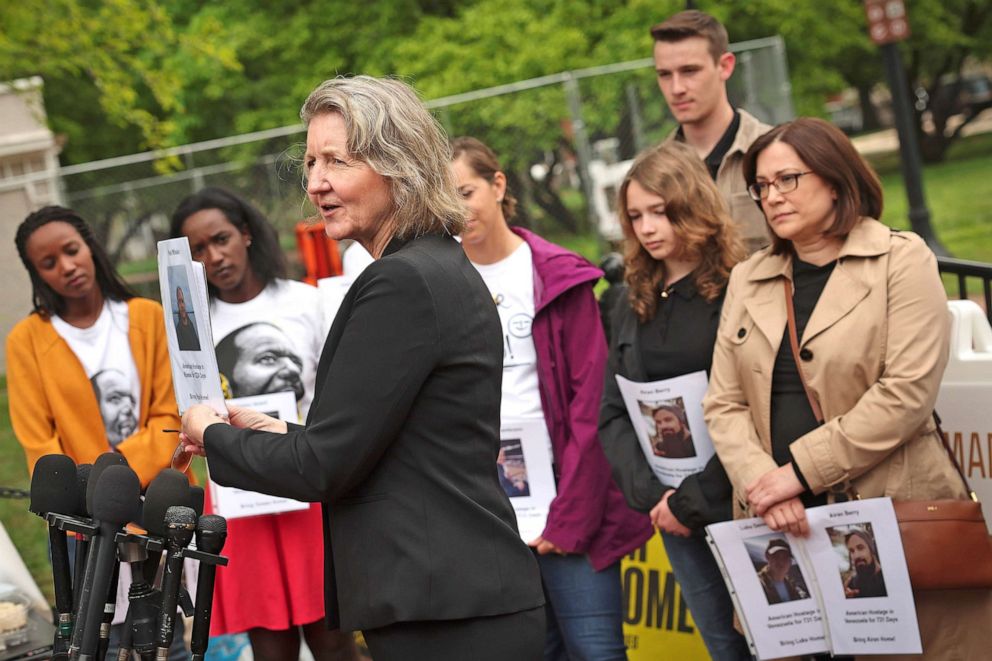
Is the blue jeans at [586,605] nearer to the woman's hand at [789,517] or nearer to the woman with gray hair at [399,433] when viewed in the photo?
the woman's hand at [789,517]

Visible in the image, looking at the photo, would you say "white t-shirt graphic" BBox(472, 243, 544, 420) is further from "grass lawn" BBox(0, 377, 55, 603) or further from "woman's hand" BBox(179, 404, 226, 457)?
"grass lawn" BBox(0, 377, 55, 603)

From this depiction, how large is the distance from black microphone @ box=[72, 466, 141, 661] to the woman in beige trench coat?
2069 mm

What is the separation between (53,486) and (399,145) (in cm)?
114

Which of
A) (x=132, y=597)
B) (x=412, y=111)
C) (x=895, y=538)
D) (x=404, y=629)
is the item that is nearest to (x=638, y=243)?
(x=895, y=538)

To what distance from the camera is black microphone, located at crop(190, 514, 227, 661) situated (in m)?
2.73


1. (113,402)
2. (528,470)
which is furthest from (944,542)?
(113,402)

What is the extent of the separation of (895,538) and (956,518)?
0.18m

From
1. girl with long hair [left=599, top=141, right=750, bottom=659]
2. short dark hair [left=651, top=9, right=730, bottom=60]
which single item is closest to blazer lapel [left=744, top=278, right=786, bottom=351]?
girl with long hair [left=599, top=141, right=750, bottom=659]

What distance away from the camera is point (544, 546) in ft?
15.1

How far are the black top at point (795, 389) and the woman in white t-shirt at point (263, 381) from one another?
1.81 m

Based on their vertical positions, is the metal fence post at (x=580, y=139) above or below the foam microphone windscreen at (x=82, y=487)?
above

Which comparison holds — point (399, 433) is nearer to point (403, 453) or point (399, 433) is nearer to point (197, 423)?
point (403, 453)

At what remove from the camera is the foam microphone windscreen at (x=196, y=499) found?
2.94 metres

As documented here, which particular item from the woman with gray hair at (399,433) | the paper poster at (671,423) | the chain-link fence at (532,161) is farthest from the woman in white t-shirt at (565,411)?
the chain-link fence at (532,161)
